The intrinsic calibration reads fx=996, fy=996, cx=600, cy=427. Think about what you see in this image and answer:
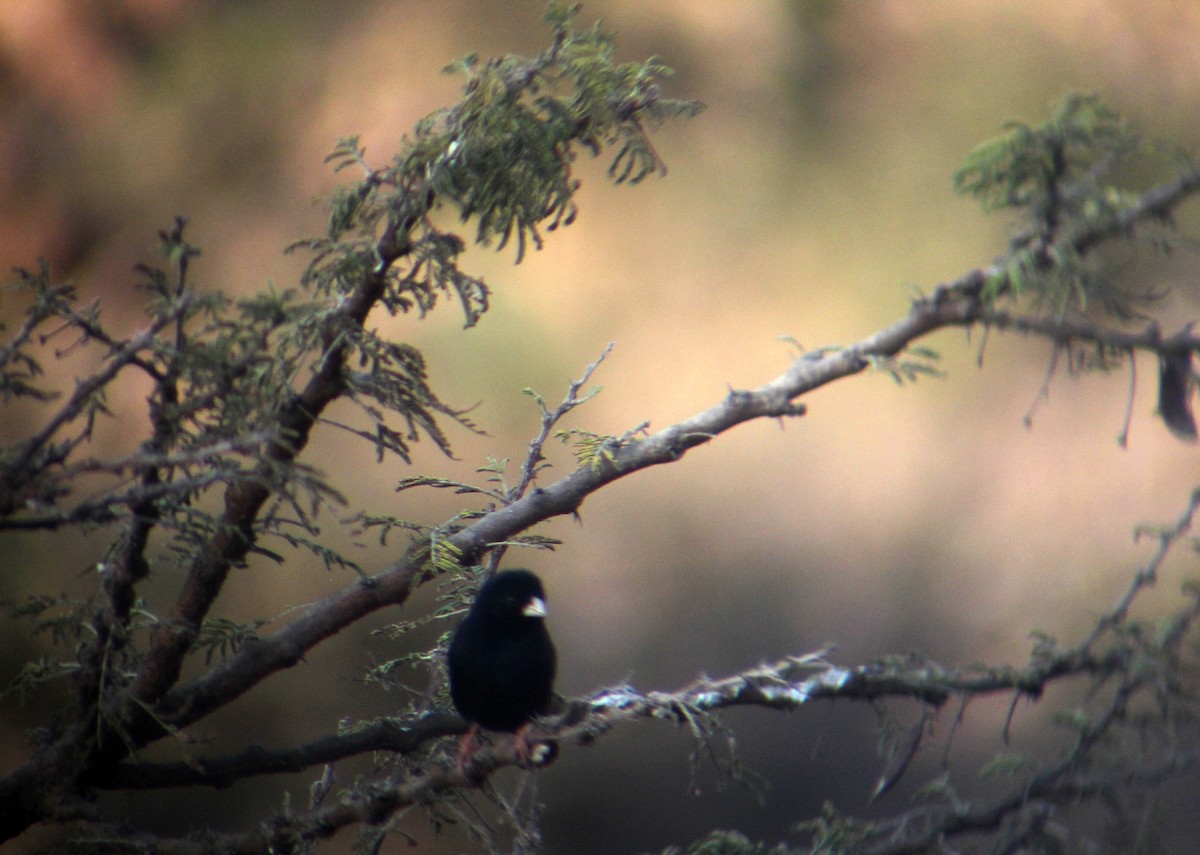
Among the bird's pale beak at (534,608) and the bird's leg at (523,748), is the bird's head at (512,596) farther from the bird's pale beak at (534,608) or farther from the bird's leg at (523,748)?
the bird's leg at (523,748)

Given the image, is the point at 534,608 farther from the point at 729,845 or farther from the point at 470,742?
the point at 729,845

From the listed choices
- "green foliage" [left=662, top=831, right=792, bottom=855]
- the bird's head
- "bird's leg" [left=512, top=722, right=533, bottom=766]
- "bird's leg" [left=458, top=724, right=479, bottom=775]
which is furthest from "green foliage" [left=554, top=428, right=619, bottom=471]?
"green foliage" [left=662, top=831, right=792, bottom=855]

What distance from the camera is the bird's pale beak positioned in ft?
7.06

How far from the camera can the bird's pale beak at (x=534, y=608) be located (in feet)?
7.06

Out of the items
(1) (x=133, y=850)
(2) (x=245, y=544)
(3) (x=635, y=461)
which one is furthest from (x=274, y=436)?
(1) (x=133, y=850)

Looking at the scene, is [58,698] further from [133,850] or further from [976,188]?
[976,188]

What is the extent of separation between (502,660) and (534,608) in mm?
130

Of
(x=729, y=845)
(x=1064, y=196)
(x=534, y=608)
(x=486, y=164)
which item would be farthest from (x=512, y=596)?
(x=1064, y=196)

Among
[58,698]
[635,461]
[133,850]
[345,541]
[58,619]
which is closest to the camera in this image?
[58,619]

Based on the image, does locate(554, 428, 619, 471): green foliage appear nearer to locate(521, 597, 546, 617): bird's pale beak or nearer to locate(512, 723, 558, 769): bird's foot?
locate(521, 597, 546, 617): bird's pale beak

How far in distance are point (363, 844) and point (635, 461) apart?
886 mm

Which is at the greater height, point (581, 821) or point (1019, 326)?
point (1019, 326)

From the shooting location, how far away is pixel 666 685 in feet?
15.6

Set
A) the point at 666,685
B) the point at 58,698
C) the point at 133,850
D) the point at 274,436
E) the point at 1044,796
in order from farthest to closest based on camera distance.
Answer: the point at 666,685 → the point at 58,698 → the point at 1044,796 → the point at 133,850 → the point at 274,436
